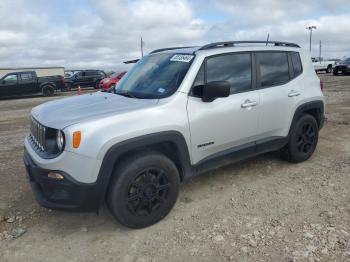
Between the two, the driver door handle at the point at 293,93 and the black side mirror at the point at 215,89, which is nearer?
the black side mirror at the point at 215,89

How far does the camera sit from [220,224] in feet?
11.9

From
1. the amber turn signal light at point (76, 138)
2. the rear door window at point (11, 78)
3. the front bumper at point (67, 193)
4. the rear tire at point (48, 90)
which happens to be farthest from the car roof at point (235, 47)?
the rear tire at point (48, 90)

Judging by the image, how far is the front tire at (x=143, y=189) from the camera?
3.35m

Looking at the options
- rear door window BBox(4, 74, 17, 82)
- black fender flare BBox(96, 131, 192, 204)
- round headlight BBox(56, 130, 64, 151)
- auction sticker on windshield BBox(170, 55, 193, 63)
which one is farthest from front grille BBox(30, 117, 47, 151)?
rear door window BBox(4, 74, 17, 82)

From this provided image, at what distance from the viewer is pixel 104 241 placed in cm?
343

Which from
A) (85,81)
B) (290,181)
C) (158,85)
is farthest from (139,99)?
(85,81)

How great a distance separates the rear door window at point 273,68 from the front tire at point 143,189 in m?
1.87

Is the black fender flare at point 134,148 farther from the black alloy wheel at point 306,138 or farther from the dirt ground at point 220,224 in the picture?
the black alloy wheel at point 306,138

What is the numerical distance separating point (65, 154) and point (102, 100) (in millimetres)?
1055

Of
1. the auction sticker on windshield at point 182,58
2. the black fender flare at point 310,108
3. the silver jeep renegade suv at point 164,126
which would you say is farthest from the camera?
the black fender flare at point 310,108

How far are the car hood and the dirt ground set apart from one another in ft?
3.82

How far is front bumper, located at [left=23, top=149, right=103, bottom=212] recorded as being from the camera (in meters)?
3.18

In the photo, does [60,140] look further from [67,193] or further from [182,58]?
[182,58]

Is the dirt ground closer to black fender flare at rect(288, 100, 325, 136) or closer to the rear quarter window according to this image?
black fender flare at rect(288, 100, 325, 136)
